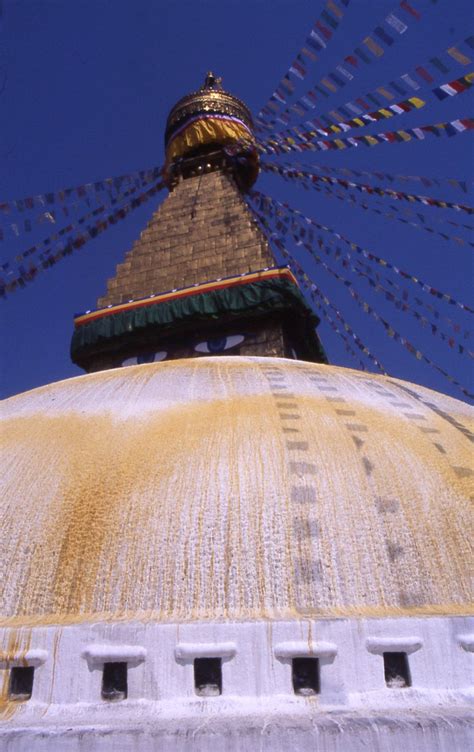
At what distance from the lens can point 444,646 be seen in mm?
2041

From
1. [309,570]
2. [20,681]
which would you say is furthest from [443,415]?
[20,681]

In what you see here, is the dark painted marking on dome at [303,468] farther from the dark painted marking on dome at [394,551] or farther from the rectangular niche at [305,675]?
the rectangular niche at [305,675]

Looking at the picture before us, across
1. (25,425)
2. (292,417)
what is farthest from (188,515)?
(25,425)

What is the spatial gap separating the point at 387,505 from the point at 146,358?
547 centimetres

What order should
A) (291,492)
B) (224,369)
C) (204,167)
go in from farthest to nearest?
(204,167) → (224,369) → (291,492)

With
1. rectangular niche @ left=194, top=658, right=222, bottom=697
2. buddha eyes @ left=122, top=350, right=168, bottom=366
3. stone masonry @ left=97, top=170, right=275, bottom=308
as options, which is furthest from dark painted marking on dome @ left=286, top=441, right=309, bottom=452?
stone masonry @ left=97, top=170, right=275, bottom=308

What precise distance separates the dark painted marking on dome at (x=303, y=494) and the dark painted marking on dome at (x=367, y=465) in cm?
31

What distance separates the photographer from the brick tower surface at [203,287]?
6.93 meters

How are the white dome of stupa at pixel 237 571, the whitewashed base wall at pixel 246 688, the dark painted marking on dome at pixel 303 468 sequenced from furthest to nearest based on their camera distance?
the dark painted marking on dome at pixel 303 468 → the white dome of stupa at pixel 237 571 → the whitewashed base wall at pixel 246 688

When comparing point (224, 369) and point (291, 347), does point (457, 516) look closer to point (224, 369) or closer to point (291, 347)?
point (224, 369)

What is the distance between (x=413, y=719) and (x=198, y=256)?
7.13 meters

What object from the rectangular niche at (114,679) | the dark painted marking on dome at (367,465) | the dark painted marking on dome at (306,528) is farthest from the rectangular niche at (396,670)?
the rectangular niche at (114,679)

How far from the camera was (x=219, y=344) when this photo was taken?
285 inches

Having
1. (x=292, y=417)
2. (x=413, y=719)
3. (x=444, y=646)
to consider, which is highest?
(x=292, y=417)
